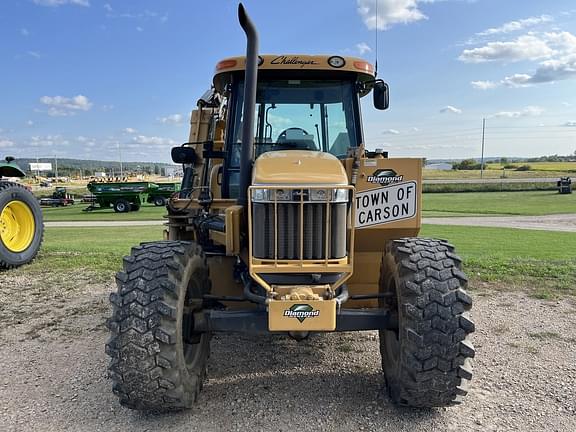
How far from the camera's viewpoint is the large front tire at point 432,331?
3.40 metres

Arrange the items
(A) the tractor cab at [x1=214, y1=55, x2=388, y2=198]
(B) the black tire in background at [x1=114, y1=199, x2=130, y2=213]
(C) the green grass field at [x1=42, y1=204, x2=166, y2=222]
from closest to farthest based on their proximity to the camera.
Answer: (A) the tractor cab at [x1=214, y1=55, x2=388, y2=198]
(C) the green grass field at [x1=42, y1=204, x2=166, y2=222]
(B) the black tire in background at [x1=114, y1=199, x2=130, y2=213]

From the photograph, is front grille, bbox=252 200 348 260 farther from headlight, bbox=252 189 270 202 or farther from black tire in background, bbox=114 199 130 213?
black tire in background, bbox=114 199 130 213

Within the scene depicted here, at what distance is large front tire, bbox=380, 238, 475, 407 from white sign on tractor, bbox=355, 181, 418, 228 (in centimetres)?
72

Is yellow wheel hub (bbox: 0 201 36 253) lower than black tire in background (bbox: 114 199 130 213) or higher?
higher

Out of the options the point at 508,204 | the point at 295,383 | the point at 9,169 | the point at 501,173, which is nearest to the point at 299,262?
the point at 295,383

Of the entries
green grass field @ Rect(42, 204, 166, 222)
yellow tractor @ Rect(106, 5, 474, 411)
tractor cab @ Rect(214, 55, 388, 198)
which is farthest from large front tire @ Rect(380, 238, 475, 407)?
green grass field @ Rect(42, 204, 166, 222)

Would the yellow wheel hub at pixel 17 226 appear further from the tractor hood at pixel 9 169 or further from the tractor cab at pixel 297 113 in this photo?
the tractor cab at pixel 297 113

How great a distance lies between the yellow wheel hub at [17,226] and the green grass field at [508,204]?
57.4 feet

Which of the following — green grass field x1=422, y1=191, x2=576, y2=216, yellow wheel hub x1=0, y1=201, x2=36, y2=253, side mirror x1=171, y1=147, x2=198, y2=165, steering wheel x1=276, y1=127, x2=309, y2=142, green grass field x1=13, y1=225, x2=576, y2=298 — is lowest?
green grass field x1=422, y1=191, x2=576, y2=216

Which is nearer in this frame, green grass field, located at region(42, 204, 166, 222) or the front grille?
the front grille

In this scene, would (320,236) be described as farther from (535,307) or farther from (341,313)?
(535,307)

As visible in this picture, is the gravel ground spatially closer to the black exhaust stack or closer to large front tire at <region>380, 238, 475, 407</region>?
large front tire at <region>380, 238, 475, 407</region>

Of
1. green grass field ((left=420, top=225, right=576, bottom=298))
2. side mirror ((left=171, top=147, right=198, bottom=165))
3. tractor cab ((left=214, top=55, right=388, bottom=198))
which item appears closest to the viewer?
tractor cab ((left=214, top=55, right=388, bottom=198))

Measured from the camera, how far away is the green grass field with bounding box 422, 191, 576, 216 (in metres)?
24.0
